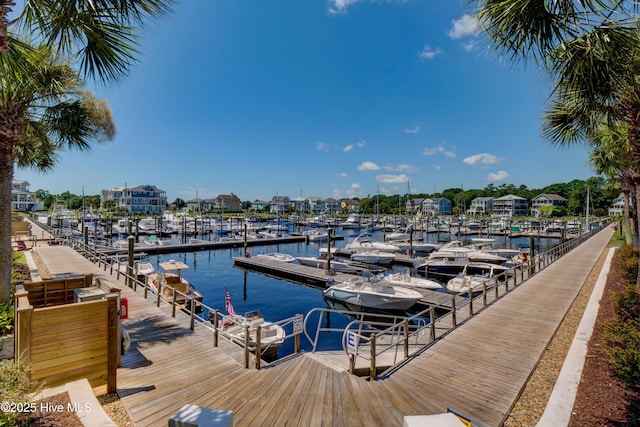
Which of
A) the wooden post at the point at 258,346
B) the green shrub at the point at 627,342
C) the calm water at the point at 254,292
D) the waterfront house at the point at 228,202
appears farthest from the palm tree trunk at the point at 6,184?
the waterfront house at the point at 228,202

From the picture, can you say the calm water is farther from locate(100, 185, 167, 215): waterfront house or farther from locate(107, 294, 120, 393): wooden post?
locate(100, 185, 167, 215): waterfront house

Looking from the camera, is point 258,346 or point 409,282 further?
point 409,282

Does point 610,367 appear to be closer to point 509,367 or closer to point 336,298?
Answer: point 509,367

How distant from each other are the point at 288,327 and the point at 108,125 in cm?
1289

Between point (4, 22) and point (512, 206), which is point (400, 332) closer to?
point (4, 22)

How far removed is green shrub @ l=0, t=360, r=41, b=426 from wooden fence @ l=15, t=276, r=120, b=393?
67 centimetres

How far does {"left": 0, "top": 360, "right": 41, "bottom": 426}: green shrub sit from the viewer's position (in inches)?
138

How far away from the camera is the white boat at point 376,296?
57.1ft

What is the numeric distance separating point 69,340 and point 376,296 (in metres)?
14.5

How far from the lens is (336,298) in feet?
62.6

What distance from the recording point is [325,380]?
6.36 m

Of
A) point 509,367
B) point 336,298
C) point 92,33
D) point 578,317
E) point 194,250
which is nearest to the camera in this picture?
point 92,33

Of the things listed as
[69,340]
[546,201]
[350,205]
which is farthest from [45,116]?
[350,205]

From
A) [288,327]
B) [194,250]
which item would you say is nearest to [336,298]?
[288,327]
